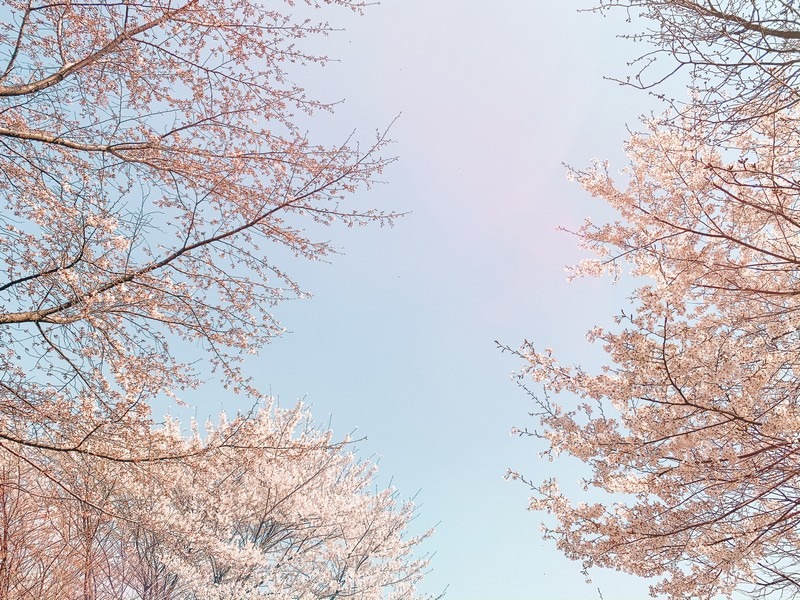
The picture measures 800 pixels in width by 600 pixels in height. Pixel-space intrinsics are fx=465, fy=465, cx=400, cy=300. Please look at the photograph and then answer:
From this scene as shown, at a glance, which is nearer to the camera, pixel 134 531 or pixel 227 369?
pixel 227 369

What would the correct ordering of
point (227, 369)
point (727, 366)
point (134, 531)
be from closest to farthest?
point (727, 366) → point (227, 369) → point (134, 531)

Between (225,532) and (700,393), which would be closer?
(700,393)

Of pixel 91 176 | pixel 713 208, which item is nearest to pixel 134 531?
pixel 91 176

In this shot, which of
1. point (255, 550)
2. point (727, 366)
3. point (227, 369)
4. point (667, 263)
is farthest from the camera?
point (255, 550)

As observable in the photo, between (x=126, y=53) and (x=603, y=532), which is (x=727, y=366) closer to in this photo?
(x=603, y=532)

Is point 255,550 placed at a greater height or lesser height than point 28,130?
lesser

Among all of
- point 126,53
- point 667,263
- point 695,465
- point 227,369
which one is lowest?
point 695,465

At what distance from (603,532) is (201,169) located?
409 centimetres

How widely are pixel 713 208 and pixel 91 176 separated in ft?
15.0

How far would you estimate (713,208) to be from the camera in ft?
11.7

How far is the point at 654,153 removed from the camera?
415 cm

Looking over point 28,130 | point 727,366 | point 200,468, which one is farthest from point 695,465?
point 28,130

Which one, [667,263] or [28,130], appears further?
[667,263]

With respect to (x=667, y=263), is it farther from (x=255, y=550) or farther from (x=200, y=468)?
(x=255, y=550)
